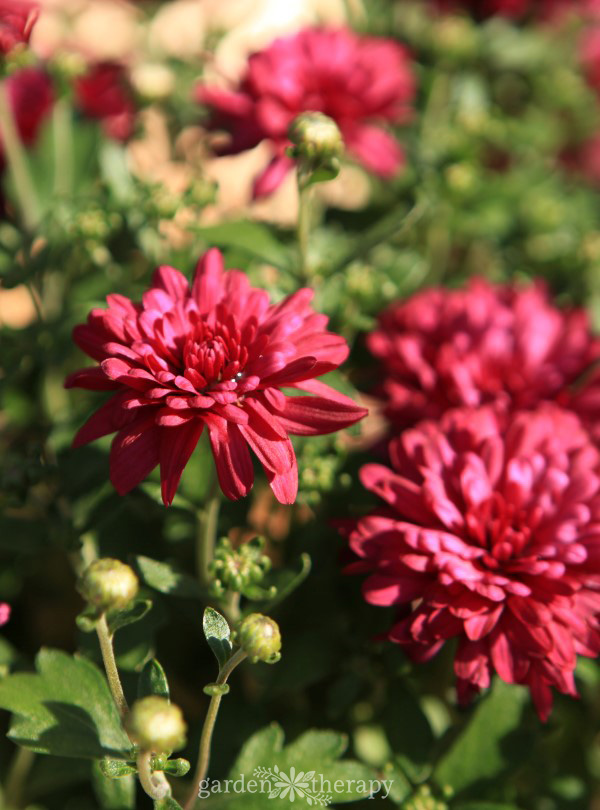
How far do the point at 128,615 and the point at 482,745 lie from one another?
44 cm

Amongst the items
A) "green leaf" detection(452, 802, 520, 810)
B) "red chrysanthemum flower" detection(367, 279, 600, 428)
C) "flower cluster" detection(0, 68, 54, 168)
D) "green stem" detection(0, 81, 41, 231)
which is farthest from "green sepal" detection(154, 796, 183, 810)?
"flower cluster" detection(0, 68, 54, 168)

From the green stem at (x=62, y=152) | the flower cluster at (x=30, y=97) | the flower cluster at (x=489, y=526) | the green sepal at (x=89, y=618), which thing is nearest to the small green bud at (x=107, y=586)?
→ the green sepal at (x=89, y=618)

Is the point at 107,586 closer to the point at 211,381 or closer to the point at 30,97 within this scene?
the point at 211,381

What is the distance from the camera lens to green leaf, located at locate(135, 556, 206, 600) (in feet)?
2.60

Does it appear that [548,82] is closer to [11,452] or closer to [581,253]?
[581,253]

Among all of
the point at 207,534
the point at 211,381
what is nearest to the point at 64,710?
the point at 207,534

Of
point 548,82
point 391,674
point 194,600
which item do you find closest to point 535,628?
point 391,674

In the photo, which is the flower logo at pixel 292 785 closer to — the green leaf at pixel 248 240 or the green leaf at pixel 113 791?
the green leaf at pixel 113 791

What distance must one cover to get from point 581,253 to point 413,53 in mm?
613

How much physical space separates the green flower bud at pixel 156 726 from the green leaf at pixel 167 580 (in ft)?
0.65

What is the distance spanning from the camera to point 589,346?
1045 millimetres

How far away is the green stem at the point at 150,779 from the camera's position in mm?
655

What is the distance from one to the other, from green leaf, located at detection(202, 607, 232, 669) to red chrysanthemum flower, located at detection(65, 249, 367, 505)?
10cm

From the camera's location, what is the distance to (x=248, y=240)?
100cm
